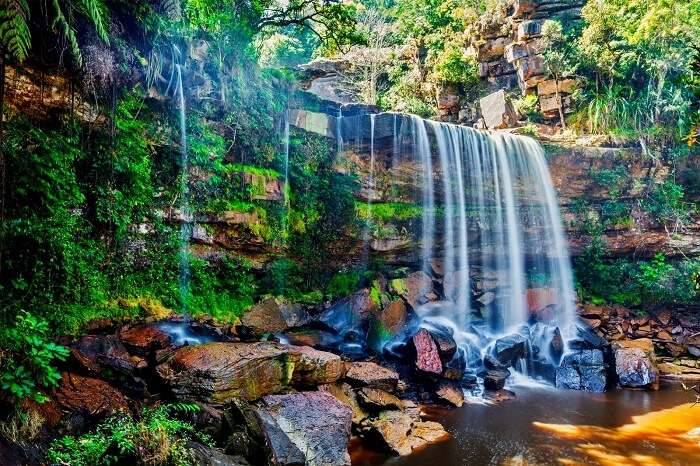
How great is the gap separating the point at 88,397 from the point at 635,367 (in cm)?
1091

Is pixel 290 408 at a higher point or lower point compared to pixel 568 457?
higher

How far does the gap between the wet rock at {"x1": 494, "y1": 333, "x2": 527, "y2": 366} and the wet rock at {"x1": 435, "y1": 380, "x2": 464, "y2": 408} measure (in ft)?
7.04

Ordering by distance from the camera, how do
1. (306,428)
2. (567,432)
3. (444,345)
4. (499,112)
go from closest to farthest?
(306,428) → (567,432) → (444,345) → (499,112)

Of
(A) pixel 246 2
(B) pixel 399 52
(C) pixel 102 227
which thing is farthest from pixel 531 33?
(C) pixel 102 227

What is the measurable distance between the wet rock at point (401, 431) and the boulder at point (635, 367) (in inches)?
228

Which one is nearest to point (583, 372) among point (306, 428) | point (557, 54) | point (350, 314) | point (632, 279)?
point (350, 314)

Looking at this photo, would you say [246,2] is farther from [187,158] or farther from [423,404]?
[423,404]

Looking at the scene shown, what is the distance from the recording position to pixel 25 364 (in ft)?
14.9

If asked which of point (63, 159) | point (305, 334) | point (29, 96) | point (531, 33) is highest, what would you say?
point (531, 33)

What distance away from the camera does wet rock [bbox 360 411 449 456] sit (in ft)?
19.7

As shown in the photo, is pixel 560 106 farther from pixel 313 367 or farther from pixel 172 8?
pixel 313 367

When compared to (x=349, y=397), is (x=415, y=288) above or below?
above

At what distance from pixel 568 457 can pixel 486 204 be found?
8.31 m

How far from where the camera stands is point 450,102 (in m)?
19.5
